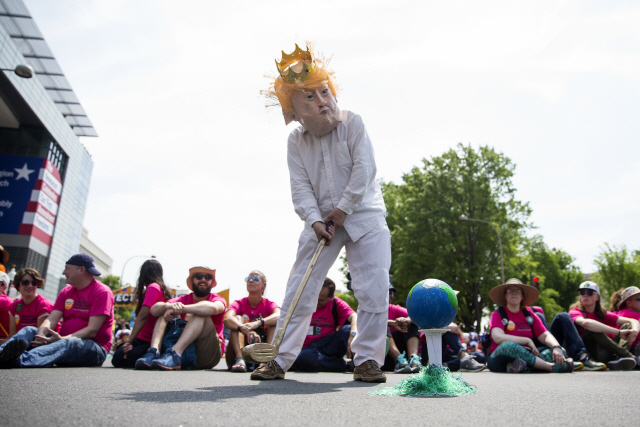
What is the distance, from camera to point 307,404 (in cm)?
222

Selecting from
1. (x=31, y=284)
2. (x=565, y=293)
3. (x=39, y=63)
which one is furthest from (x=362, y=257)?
(x=565, y=293)

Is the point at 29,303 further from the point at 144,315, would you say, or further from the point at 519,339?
the point at 519,339

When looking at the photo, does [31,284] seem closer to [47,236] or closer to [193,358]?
[193,358]

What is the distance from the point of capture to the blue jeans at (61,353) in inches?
196

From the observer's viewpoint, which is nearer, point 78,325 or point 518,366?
point 518,366

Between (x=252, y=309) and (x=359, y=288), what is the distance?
11.1 ft

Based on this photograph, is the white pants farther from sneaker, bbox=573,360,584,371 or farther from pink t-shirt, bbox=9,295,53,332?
pink t-shirt, bbox=9,295,53,332

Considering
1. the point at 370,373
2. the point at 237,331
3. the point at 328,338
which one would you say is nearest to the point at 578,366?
the point at 328,338

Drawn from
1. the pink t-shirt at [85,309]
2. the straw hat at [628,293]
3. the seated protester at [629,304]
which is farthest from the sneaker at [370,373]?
the straw hat at [628,293]

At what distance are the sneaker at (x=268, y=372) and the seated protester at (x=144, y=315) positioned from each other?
3016 mm

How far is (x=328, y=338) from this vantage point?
613 cm

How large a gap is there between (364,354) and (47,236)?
147 feet

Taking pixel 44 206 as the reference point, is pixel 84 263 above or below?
below

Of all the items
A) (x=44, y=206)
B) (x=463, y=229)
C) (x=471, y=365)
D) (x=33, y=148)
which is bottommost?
(x=471, y=365)
